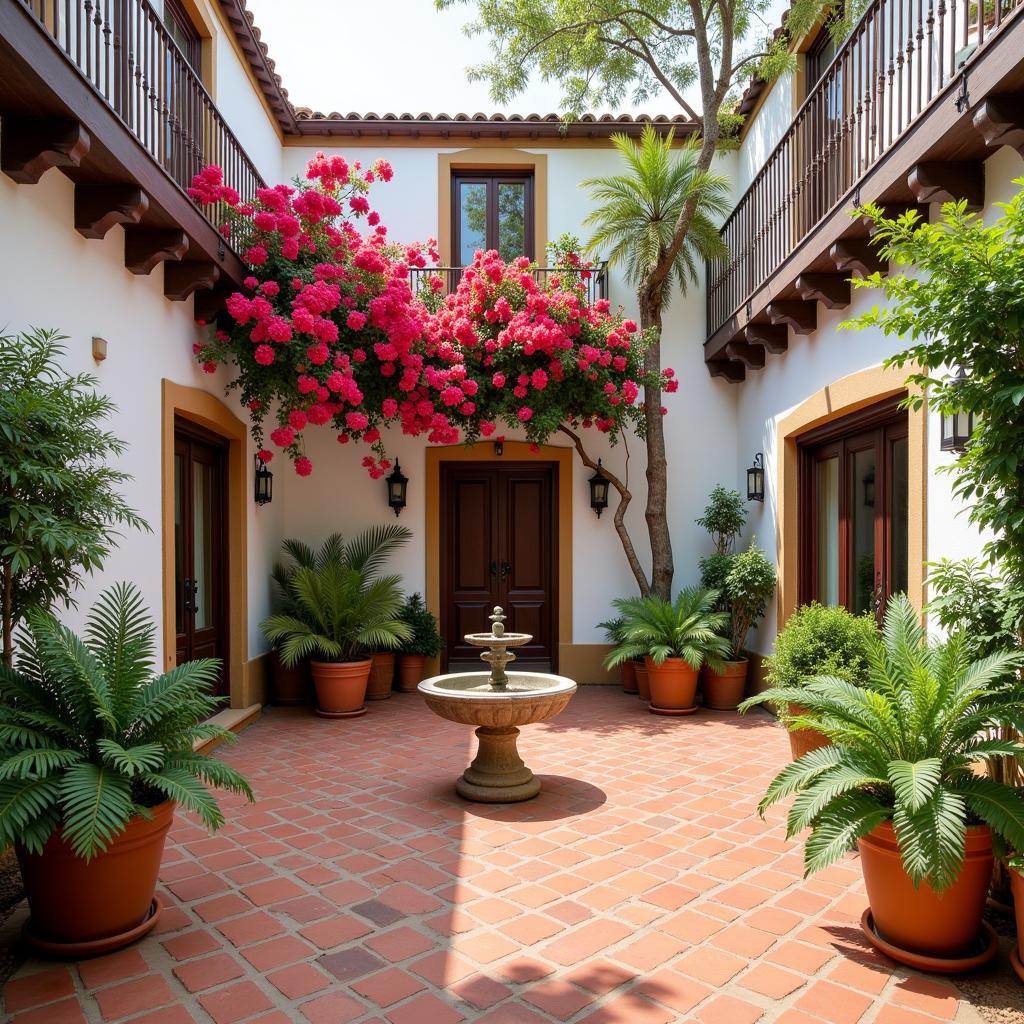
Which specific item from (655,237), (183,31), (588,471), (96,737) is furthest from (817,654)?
(183,31)

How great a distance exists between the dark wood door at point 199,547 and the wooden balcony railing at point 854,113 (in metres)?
5.32

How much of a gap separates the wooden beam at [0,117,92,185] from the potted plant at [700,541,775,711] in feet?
21.4

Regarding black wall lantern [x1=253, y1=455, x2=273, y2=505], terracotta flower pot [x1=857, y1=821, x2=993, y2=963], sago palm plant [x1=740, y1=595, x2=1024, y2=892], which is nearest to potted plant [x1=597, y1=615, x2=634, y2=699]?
black wall lantern [x1=253, y1=455, x2=273, y2=505]

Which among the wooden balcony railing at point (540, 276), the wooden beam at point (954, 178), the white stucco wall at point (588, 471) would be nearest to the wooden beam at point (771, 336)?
the white stucco wall at point (588, 471)

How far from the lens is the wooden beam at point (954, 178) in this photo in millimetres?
4488

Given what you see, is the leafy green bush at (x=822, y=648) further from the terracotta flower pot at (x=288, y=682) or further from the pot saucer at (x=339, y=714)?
the terracotta flower pot at (x=288, y=682)

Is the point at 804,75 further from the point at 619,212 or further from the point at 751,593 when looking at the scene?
the point at 751,593

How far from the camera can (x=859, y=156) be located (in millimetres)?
5812

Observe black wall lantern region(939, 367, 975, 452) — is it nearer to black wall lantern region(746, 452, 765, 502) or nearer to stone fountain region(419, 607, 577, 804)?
stone fountain region(419, 607, 577, 804)

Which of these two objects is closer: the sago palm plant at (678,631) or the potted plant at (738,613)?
the sago palm plant at (678,631)

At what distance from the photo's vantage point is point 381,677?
868 cm

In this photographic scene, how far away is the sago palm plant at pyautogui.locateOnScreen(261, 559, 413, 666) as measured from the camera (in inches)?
311

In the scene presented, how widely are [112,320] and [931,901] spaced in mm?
5324

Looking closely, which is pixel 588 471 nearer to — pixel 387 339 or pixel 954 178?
pixel 387 339
